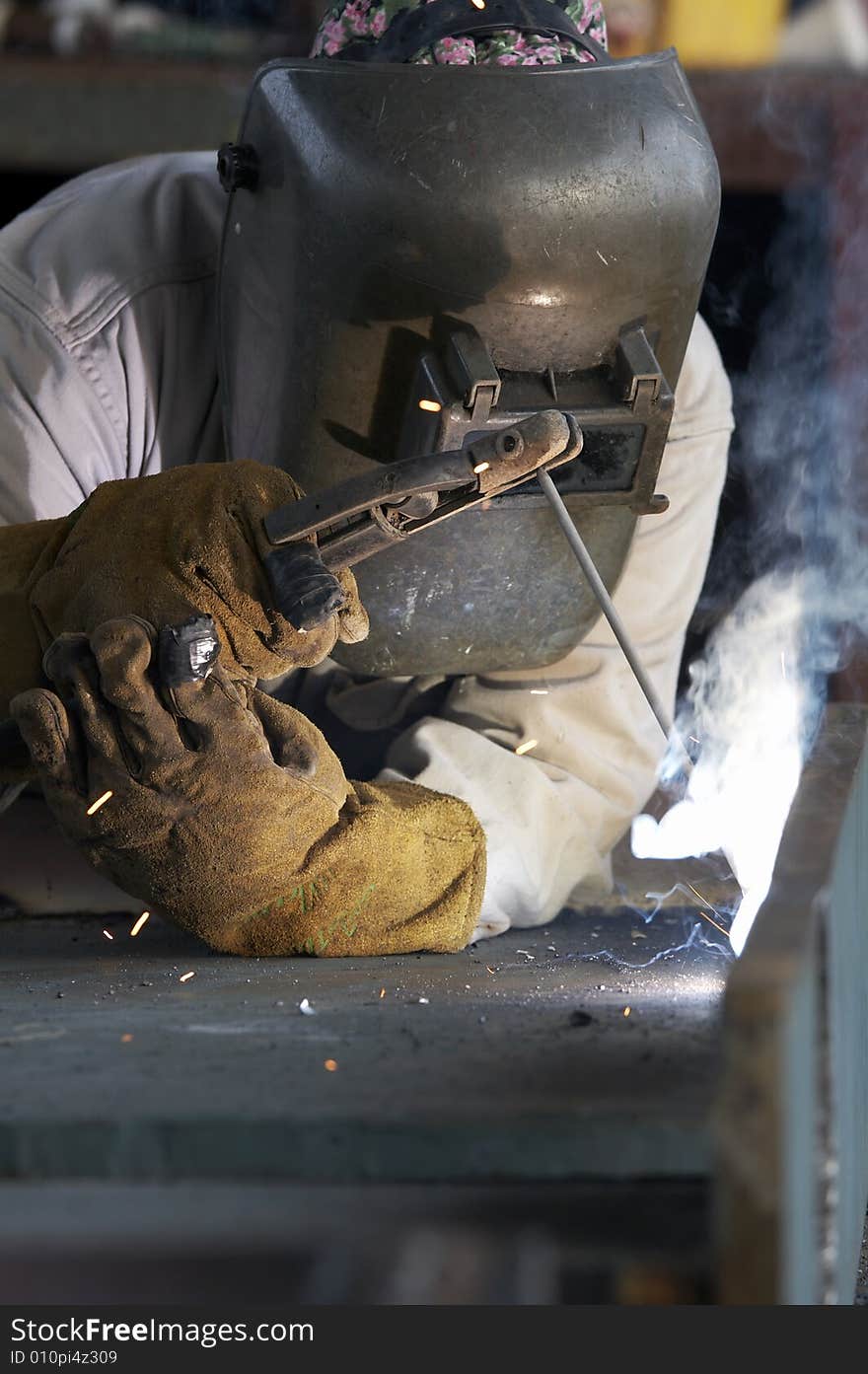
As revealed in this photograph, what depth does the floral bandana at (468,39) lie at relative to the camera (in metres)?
1.61

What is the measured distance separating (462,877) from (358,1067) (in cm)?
54

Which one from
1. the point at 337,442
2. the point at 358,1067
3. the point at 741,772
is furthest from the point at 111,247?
the point at 358,1067

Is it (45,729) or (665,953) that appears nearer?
(45,729)

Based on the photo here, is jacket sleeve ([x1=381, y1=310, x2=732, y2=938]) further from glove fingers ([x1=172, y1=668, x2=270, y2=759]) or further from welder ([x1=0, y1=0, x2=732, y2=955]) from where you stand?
glove fingers ([x1=172, y1=668, x2=270, y2=759])

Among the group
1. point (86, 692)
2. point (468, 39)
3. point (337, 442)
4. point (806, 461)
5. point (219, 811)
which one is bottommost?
point (806, 461)

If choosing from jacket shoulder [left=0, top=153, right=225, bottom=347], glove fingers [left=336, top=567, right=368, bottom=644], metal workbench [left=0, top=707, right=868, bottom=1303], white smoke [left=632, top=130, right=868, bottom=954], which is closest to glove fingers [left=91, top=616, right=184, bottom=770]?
glove fingers [left=336, top=567, right=368, bottom=644]

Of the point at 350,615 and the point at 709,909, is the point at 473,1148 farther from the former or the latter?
the point at 709,909

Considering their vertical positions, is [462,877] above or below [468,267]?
below

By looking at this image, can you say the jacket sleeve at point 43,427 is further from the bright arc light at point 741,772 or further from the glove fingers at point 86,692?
the bright arc light at point 741,772

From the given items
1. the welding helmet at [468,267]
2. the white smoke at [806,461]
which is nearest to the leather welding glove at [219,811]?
the welding helmet at [468,267]

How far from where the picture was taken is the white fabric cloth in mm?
1817

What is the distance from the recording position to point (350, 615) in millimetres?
1473

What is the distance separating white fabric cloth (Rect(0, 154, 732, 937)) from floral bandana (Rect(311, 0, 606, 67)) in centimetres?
25

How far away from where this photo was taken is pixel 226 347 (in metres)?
1.75
